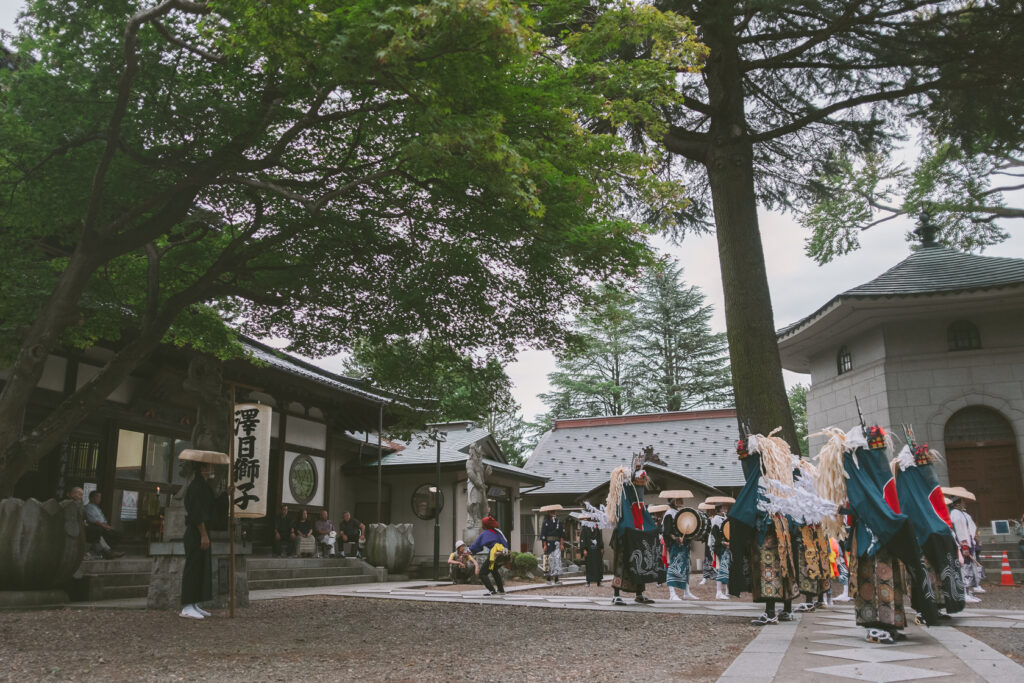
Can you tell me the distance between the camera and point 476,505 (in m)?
19.0

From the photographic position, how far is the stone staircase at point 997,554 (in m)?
14.6

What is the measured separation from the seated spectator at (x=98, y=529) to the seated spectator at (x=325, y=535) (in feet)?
18.7

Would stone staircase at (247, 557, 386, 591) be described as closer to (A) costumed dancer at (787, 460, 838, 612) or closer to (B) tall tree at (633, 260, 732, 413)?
(A) costumed dancer at (787, 460, 838, 612)

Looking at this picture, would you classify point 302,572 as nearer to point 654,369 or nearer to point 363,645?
point 363,645

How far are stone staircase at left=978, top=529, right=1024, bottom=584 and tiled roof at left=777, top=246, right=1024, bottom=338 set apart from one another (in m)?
5.52

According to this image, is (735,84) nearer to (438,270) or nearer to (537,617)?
(438,270)

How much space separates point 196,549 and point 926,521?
7.72 meters

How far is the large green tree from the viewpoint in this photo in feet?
19.8

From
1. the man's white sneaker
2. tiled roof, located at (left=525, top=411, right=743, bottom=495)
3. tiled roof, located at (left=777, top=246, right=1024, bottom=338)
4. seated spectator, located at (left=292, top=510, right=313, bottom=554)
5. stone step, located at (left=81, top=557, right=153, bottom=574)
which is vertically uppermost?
tiled roof, located at (left=777, top=246, right=1024, bottom=338)

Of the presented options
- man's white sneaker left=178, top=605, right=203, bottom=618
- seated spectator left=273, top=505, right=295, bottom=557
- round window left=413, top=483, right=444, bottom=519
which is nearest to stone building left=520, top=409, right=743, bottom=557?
round window left=413, top=483, right=444, bottom=519

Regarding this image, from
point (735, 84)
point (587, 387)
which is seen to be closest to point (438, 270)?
point (735, 84)

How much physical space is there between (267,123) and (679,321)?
136 feet

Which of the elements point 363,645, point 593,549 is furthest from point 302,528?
point 363,645

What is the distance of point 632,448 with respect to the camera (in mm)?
32719
